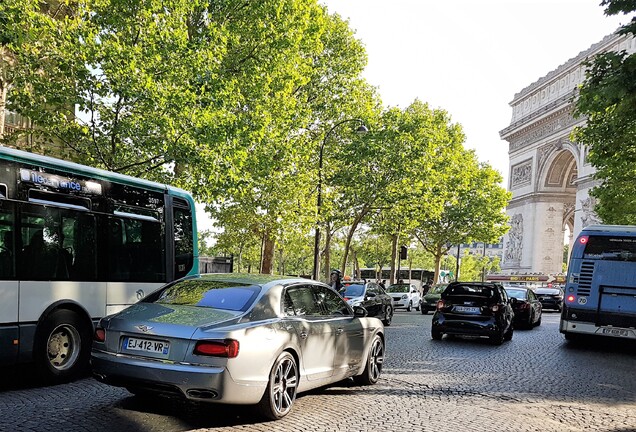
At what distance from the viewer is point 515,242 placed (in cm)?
7119

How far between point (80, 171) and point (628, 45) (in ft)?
168

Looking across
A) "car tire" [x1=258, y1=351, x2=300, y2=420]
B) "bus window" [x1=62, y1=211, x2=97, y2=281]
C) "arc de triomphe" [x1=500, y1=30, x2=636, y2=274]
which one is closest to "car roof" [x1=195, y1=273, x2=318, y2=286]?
"car tire" [x1=258, y1=351, x2=300, y2=420]

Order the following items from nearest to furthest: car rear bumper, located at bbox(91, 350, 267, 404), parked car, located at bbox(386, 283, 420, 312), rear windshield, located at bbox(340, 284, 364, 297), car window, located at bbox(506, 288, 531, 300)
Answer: car rear bumper, located at bbox(91, 350, 267, 404) < rear windshield, located at bbox(340, 284, 364, 297) < car window, located at bbox(506, 288, 531, 300) < parked car, located at bbox(386, 283, 420, 312)

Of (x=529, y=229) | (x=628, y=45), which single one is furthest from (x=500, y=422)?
(x=529, y=229)

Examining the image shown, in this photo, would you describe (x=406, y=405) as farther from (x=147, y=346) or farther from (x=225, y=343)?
(x=147, y=346)

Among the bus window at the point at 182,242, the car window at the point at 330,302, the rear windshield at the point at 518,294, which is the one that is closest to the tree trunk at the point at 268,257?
the rear windshield at the point at 518,294

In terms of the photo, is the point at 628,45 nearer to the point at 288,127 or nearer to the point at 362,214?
the point at 362,214

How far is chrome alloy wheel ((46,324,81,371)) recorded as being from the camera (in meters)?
8.30

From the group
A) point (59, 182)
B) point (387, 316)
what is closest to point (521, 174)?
point (387, 316)

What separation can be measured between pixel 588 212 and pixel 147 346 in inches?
2150

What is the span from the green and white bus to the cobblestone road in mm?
596

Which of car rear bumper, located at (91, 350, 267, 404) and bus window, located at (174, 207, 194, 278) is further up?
bus window, located at (174, 207, 194, 278)

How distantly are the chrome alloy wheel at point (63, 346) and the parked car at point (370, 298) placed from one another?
12.2 metres

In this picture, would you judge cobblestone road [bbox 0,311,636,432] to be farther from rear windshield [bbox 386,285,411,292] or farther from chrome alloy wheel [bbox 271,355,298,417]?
rear windshield [bbox 386,285,411,292]
